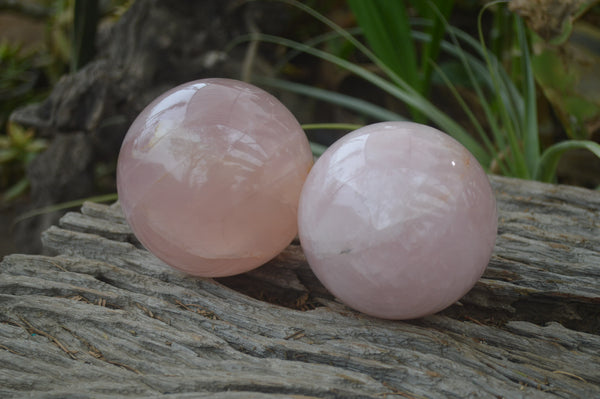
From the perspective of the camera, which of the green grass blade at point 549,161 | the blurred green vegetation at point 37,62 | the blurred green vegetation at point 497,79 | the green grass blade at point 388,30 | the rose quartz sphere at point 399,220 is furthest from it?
the blurred green vegetation at point 37,62

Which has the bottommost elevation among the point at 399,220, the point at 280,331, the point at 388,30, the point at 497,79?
the point at 280,331

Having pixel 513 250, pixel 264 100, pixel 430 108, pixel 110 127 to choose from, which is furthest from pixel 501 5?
pixel 110 127

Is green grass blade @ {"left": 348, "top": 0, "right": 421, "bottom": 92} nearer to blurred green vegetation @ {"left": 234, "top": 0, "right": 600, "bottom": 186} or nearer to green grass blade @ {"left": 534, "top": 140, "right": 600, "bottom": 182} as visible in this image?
blurred green vegetation @ {"left": 234, "top": 0, "right": 600, "bottom": 186}

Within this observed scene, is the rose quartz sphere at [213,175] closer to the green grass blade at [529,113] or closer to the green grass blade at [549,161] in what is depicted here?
the green grass blade at [549,161]

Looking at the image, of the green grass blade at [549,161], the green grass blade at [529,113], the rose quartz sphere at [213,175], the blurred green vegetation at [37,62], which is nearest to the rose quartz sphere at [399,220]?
the rose quartz sphere at [213,175]

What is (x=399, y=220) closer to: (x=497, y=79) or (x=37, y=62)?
(x=497, y=79)

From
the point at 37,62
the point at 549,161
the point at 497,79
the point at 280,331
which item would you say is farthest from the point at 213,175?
the point at 37,62

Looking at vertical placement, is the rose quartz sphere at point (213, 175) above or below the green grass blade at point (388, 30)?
below
